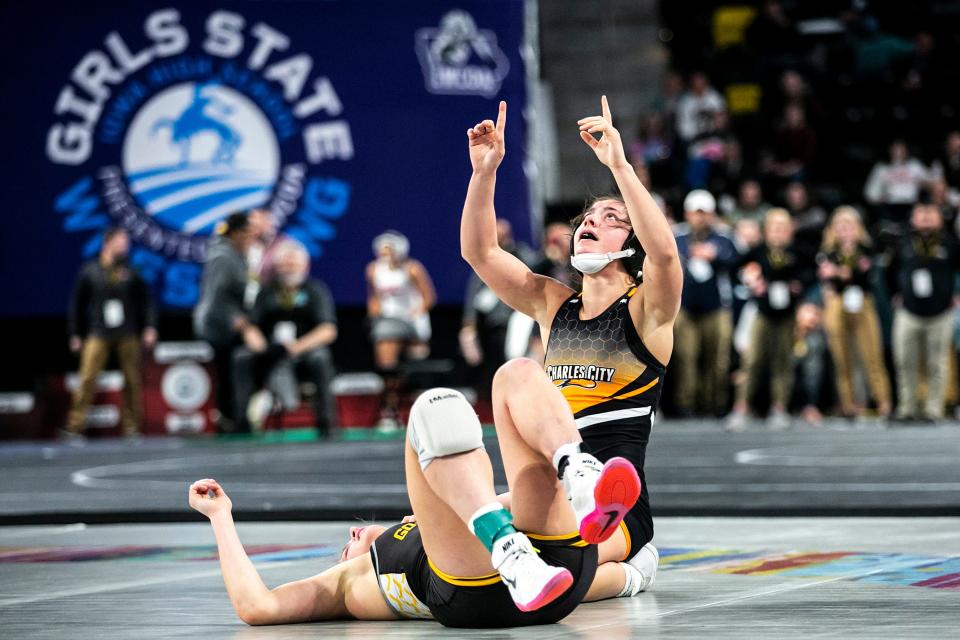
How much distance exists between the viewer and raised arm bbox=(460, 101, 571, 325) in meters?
4.09

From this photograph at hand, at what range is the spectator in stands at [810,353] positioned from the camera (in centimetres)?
1389

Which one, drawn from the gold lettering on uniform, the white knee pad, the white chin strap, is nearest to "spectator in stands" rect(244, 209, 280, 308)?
the white chin strap

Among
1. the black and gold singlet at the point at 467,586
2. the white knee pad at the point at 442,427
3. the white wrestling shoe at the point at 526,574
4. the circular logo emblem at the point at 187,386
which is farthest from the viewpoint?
the circular logo emblem at the point at 187,386

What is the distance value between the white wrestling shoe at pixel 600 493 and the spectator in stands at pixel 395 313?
10.4 meters

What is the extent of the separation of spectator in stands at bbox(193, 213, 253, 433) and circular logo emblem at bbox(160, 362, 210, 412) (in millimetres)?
1411

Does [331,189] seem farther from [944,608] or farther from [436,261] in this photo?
[944,608]

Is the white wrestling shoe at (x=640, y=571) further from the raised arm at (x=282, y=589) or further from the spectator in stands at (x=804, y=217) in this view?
the spectator in stands at (x=804, y=217)

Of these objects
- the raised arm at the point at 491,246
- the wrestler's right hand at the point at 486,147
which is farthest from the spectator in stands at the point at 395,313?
the wrestler's right hand at the point at 486,147

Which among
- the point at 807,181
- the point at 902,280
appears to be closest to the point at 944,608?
the point at 902,280

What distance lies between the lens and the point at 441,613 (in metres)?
3.48

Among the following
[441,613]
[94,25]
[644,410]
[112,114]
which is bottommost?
[441,613]

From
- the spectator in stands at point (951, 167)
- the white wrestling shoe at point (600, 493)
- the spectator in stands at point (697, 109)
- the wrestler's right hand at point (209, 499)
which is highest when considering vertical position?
the spectator in stands at point (697, 109)

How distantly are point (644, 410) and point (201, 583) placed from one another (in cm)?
151

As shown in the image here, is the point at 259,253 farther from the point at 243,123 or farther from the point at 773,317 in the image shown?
the point at 773,317
